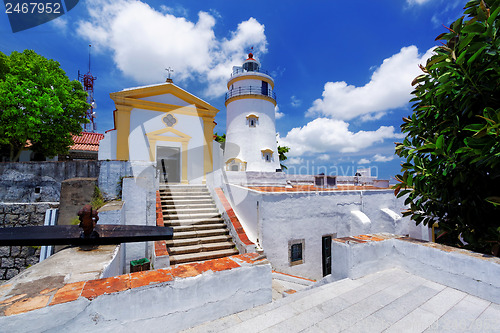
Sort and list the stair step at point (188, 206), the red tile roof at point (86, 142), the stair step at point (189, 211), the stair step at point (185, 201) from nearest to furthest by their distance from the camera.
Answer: the stair step at point (189, 211), the stair step at point (188, 206), the stair step at point (185, 201), the red tile roof at point (86, 142)

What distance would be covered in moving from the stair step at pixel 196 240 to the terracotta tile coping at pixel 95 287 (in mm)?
4909

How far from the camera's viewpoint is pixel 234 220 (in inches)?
313

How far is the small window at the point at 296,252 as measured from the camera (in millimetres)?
7855

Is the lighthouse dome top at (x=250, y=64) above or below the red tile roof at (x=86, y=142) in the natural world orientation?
above

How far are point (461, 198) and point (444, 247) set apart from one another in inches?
45.2

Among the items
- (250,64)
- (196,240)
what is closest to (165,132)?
(196,240)

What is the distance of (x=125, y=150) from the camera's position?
11.2m

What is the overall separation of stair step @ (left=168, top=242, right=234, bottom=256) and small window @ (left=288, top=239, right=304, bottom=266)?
2224 millimetres

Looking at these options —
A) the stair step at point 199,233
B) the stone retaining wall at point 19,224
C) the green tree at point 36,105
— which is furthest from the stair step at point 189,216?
the green tree at point 36,105

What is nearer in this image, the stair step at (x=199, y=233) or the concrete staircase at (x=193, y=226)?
the concrete staircase at (x=193, y=226)

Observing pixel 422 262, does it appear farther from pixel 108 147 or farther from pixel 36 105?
pixel 36 105

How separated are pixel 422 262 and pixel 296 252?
5468 millimetres

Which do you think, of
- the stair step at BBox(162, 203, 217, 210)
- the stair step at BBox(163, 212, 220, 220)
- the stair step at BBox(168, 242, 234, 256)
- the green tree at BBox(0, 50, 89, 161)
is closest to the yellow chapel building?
the green tree at BBox(0, 50, 89, 161)

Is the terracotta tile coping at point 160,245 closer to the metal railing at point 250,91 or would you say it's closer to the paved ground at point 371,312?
the paved ground at point 371,312
